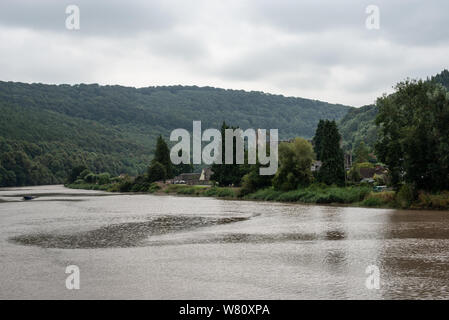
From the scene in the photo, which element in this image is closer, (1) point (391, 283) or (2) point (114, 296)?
(2) point (114, 296)

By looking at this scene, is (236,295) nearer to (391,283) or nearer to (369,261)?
(391,283)

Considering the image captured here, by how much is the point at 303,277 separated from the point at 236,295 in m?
3.39

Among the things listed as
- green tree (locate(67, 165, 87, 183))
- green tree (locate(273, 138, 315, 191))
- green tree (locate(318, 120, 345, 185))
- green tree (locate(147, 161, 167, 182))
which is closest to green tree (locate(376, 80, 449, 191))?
green tree (locate(318, 120, 345, 185))

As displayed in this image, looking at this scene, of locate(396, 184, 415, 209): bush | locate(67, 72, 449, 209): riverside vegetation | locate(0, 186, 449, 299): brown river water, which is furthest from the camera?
locate(396, 184, 415, 209): bush

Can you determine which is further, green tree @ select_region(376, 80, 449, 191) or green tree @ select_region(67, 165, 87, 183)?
green tree @ select_region(67, 165, 87, 183)

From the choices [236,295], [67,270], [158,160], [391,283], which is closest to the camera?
[236,295]

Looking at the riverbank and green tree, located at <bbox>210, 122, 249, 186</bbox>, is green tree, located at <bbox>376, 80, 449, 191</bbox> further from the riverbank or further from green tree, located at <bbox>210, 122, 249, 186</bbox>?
green tree, located at <bbox>210, 122, 249, 186</bbox>

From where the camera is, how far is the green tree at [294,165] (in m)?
64.2

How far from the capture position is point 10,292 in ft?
54.6

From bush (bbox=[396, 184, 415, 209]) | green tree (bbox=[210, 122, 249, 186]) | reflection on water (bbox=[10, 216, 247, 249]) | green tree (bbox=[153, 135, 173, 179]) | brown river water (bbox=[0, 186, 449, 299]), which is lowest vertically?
reflection on water (bbox=[10, 216, 247, 249])

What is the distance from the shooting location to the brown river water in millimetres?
16406

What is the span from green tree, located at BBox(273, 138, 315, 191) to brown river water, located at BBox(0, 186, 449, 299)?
2481 cm

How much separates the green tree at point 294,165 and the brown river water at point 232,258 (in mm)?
24813
